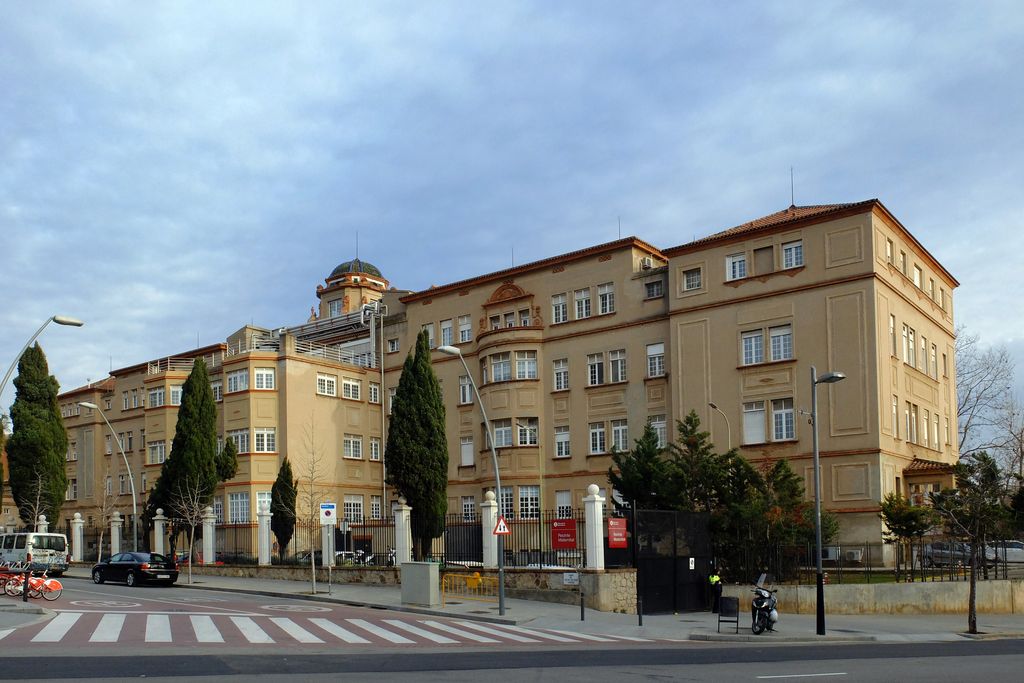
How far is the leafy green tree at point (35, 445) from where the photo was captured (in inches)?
2233

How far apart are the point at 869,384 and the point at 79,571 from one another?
37187 mm

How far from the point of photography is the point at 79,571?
1922 inches

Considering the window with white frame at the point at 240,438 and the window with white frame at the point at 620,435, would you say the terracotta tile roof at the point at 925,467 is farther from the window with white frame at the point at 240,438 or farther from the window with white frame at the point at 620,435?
the window with white frame at the point at 240,438

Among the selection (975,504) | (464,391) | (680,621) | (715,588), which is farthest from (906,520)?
(464,391)

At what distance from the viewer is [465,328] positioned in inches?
2202

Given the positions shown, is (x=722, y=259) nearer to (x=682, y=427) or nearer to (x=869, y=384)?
(x=869, y=384)

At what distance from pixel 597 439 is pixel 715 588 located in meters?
19.1

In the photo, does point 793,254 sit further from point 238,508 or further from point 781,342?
point 238,508

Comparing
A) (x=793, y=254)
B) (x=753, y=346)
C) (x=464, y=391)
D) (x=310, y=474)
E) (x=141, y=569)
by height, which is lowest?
(x=141, y=569)

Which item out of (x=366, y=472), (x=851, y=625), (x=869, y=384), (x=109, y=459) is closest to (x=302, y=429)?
(x=366, y=472)

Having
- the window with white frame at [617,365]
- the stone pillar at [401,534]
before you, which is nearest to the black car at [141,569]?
the stone pillar at [401,534]


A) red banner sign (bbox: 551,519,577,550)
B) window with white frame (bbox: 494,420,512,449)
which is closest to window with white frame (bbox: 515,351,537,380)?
window with white frame (bbox: 494,420,512,449)

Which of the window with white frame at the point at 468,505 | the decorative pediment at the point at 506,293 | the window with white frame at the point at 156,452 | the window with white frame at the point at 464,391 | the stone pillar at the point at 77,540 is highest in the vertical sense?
the decorative pediment at the point at 506,293

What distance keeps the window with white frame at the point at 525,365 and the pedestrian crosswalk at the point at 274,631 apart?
25.6m
